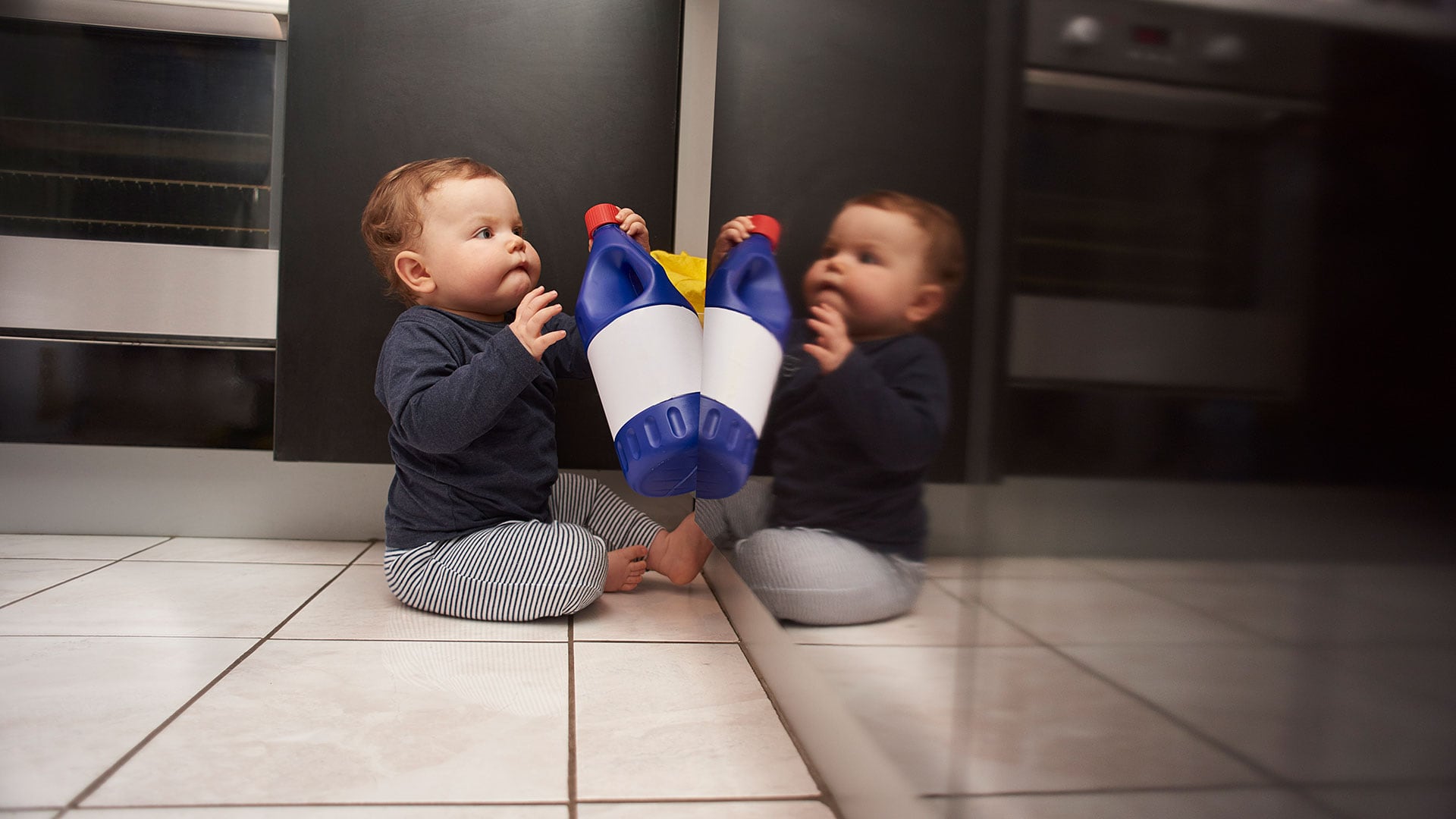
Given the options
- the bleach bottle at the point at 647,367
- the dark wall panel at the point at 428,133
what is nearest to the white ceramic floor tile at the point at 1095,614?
the bleach bottle at the point at 647,367

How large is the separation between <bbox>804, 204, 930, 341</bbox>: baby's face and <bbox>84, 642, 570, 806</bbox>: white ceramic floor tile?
1.27 ft

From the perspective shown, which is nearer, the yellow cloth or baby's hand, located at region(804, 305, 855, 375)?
baby's hand, located at region(804, 305, 855, 375)

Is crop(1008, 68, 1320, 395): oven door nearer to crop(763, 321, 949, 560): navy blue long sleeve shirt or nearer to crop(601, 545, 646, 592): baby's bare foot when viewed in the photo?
crop(763, 321, 949, 560): navy blue long sleeve shirt

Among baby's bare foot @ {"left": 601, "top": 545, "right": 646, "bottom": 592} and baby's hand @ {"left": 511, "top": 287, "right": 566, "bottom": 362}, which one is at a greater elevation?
baby's hand @ {"left": 511, "top": 287, "right": 566, "bottom": 362}

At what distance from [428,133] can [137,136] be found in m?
0.44

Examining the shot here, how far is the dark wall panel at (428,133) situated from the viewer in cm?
130

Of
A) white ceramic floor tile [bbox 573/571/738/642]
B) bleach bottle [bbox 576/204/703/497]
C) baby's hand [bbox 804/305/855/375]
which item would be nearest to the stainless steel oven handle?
baby's hand [bbox 804/305/855/375]

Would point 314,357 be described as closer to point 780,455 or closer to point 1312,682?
point 780,455

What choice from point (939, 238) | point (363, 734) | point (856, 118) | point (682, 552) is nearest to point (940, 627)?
point (939, 238)

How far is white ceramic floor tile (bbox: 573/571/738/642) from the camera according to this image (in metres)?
1.02

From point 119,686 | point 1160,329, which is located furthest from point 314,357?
point 1160,329

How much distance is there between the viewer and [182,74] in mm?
1357

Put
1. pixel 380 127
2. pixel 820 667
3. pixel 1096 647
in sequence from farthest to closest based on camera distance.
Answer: pixel 380 127, pixel 820 667, pixel 1096 647

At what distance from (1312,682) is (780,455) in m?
0.48
